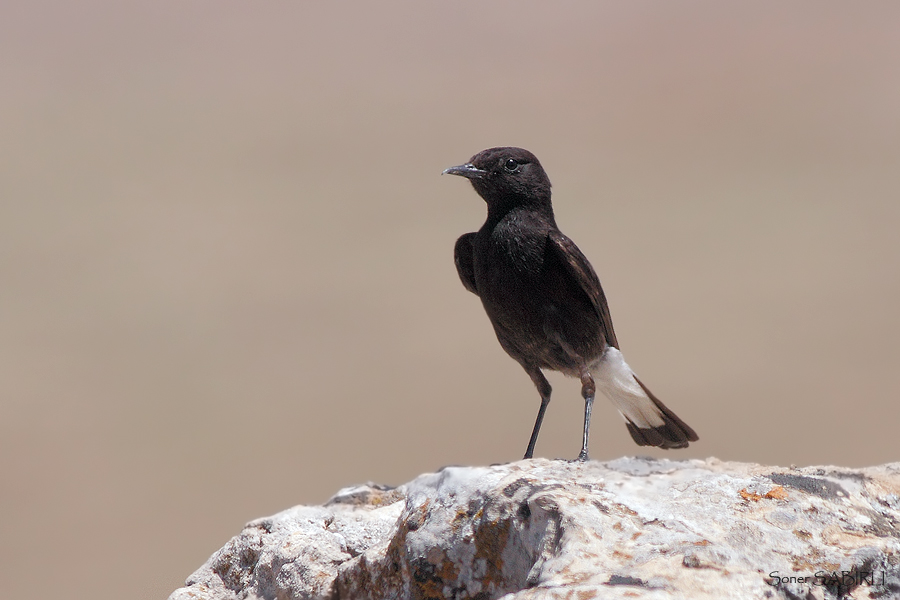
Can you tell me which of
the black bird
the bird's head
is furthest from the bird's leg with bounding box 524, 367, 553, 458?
the bird's head

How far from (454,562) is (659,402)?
3.21m

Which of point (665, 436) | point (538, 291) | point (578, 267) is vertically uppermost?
point (578, 267)

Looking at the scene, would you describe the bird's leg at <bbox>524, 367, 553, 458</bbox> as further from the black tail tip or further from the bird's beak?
the bird's beak

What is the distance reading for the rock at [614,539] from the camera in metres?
2.94

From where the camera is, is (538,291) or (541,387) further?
(541,387)

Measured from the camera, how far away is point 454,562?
362cm

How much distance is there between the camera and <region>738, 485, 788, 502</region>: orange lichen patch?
11.8 feet

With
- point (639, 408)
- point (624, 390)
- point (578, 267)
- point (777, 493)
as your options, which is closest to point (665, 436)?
point (639, 408)

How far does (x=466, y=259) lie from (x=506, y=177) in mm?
778

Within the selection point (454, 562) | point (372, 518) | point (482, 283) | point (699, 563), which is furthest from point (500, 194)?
point (699, 563)

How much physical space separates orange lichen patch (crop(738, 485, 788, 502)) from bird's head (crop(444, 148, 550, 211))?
298 centimetres

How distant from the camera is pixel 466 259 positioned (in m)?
6.54

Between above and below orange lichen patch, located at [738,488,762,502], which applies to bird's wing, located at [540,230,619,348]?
above

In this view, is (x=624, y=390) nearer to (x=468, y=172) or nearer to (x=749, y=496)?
(x=468, y=172)
